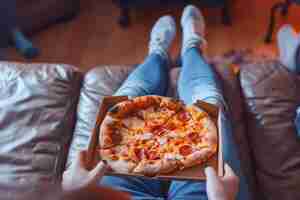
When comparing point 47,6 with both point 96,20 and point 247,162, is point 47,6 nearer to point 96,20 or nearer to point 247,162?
point 96,20

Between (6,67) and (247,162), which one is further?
(6,67)

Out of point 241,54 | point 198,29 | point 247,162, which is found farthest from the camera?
point 241,54

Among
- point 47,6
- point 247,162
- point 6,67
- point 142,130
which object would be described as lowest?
point 247,162

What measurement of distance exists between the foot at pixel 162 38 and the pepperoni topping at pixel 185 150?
1.65ft

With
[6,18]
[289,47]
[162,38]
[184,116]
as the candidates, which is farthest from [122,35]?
[184,116]

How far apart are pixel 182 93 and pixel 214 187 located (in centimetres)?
45

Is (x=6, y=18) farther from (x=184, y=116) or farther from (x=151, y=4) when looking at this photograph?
(x=184, y=116)

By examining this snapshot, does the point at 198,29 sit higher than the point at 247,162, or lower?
higher

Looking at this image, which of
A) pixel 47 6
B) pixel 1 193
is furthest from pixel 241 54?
pixel 1 193

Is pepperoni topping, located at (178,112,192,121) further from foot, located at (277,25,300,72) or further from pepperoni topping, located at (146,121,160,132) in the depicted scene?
foot, located at (277,25,300,72)

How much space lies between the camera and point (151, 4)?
223 cm

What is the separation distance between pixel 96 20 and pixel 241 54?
33.7 inches

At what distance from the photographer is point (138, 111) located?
108 centimetres

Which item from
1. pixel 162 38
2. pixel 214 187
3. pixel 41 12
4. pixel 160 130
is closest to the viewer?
pixel 214 187
